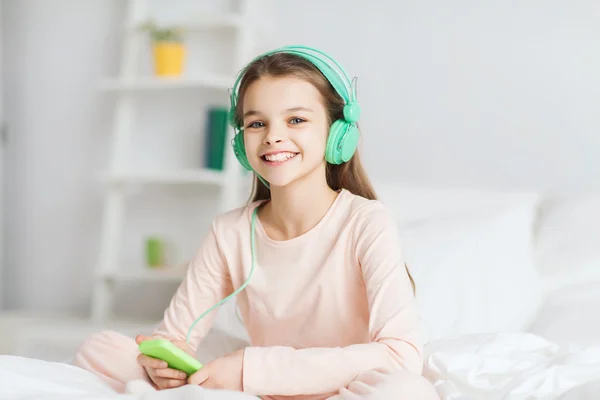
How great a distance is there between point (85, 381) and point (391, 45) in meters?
1.57

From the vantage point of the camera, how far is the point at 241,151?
130 centimetres

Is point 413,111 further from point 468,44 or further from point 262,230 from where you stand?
point 262,230

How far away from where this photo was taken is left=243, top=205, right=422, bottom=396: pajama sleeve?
1043mm

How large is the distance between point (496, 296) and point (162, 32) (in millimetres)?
1538

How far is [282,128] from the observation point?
120 centimetres

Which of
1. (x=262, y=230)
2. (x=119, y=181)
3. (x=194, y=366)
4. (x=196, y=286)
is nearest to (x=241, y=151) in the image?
(x=262, y=230)

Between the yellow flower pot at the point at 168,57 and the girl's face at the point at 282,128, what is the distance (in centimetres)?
142

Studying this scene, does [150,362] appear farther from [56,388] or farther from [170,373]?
[56,388]

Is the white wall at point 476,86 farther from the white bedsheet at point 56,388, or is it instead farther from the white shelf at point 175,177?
the white bedsheet at point 56,388

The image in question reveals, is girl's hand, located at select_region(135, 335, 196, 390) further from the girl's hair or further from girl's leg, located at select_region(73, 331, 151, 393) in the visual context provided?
the girl's hair

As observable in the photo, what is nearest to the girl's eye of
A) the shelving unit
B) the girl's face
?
the girl's face

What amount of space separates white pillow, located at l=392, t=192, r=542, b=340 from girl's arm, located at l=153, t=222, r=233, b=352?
0.45 meters

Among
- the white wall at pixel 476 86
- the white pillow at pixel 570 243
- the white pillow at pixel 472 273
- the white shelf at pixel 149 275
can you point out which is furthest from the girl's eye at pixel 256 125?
the white shelf at pixel 149 275

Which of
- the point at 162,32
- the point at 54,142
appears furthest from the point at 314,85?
the point at 54,142
